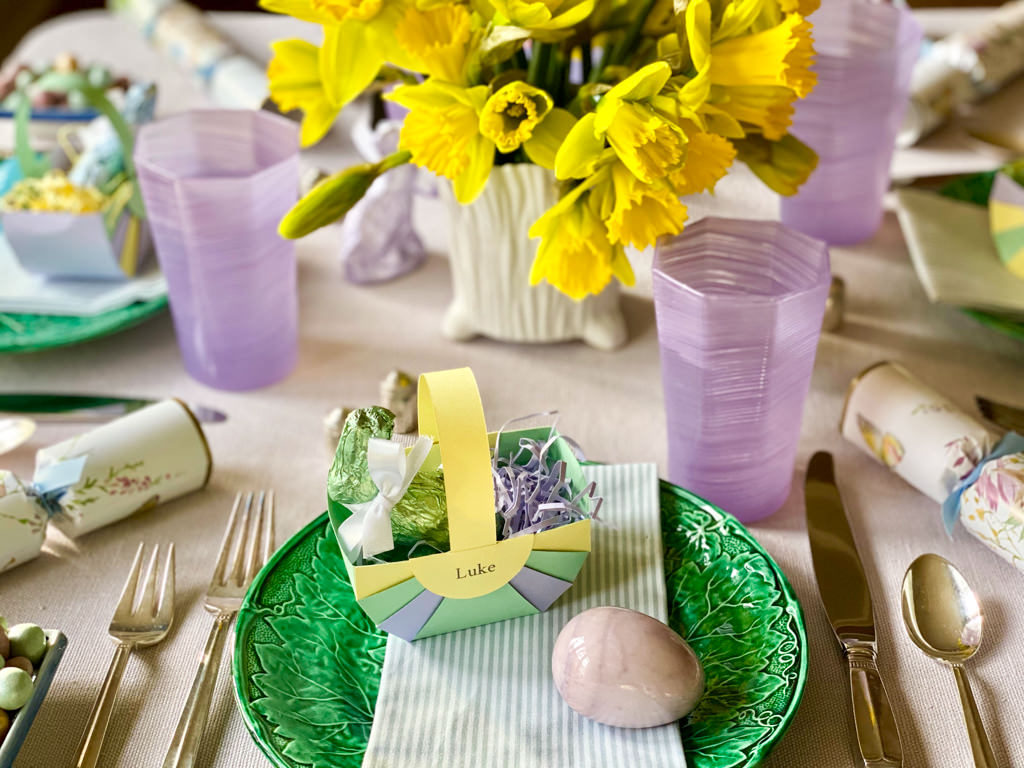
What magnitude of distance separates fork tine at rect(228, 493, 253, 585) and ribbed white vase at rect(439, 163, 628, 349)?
Result: 254mm

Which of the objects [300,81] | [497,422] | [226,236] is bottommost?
[497,422]

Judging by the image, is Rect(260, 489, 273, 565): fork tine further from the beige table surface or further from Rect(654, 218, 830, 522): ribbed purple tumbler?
Rect(654, 218, 830, 522): ribbed purple tumbler

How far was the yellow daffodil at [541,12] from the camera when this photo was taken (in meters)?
0.56

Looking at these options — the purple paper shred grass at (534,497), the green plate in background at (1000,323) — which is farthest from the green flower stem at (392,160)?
the green plate in background at (1000,323)

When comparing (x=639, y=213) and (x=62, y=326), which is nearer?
(x=639, y=213)

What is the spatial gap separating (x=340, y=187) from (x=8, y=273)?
401 millimetres

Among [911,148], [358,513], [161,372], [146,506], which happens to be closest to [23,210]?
[161,372]

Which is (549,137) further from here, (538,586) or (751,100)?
(538,586)

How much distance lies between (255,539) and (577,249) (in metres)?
0.27

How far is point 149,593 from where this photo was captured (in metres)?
0.58

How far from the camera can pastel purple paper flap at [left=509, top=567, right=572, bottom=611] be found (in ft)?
1.70

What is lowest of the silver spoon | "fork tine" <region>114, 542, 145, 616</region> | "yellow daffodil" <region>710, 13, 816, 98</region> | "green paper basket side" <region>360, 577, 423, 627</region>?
"fork tine" <region>114, 542, 145, 616</region>

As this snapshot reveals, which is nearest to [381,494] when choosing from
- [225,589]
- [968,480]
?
[225,589]

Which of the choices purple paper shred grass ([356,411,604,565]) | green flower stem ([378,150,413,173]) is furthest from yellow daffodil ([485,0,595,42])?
purple paper shred grass ([356,411,604,565])
